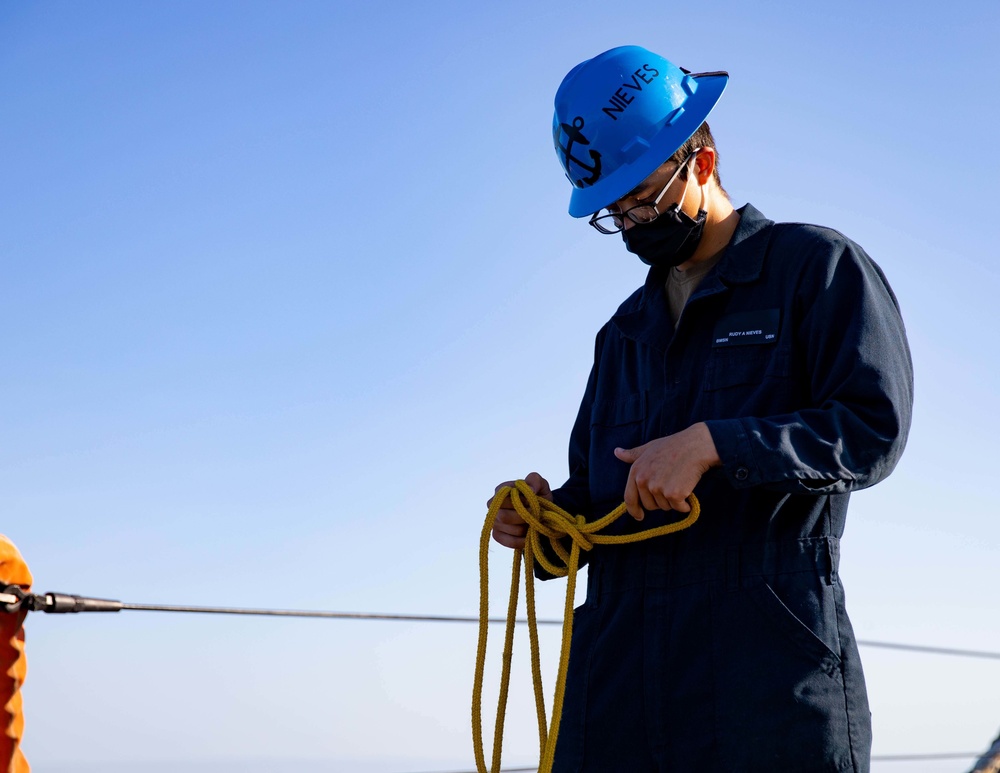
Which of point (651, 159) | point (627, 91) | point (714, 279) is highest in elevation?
point (627, 91)

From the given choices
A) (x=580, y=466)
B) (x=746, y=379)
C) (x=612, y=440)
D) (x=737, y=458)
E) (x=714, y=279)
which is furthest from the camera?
(x=580, y=466)

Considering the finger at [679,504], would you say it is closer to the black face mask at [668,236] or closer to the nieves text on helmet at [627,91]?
the black face mask at [668,236]

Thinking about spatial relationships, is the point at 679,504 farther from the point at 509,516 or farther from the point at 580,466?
the point at 580,466

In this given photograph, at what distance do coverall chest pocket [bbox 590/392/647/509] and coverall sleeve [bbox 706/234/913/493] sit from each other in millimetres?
361

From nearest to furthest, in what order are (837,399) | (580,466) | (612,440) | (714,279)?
(837,399) < (714,279) < (612,440) < (580,466)

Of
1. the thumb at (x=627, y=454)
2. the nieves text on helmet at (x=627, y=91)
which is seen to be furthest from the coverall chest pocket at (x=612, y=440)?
the nieves text on helmet at (x=627, y=91)

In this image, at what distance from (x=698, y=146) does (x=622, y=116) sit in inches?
6.5

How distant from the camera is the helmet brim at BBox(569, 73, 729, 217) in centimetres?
226

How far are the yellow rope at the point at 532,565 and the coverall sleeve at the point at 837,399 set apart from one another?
0.23 metres

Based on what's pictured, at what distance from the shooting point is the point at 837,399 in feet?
6.40

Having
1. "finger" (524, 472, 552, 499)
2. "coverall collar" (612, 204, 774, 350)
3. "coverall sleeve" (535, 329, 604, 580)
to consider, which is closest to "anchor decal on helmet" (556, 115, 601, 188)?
"coverall collar" (612, 204, 774, 350)

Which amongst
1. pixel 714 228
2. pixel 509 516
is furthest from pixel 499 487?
pixel 714 228

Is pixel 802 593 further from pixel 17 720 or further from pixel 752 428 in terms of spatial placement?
pixel 17 720

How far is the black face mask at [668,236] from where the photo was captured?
227cm
